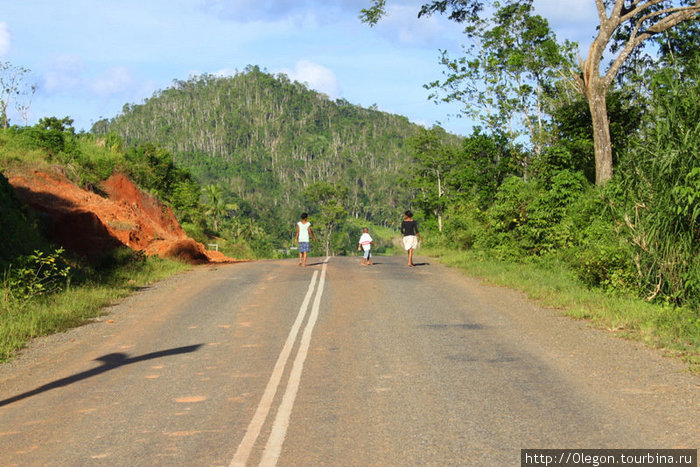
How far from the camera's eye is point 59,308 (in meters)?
12.8

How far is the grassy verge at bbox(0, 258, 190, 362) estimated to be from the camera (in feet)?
35.2

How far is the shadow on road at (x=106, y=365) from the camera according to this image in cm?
744

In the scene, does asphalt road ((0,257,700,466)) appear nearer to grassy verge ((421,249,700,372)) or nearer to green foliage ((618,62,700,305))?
grassy verge ((421,249,700,372))

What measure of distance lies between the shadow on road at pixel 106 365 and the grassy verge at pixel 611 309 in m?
6.59

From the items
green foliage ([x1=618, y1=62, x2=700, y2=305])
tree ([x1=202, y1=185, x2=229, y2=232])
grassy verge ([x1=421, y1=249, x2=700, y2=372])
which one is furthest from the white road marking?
tree ([x1=202, y1=185, x2=229, y2=232])

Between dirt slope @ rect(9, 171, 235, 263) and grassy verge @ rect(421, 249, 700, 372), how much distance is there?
11.8 meters

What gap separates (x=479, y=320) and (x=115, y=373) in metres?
6.13

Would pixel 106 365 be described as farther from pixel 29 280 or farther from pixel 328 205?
pixel 328 205

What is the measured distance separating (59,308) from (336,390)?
798cm

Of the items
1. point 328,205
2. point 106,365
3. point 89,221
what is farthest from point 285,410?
point 328,205

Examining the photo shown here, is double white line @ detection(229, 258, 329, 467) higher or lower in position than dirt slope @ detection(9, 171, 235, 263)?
lower

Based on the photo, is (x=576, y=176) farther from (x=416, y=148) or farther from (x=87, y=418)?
(x=416, y=148)

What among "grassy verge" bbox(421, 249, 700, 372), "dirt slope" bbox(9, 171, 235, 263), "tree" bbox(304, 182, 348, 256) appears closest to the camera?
"grassy verge" bbox(421, 249, 700, 372)

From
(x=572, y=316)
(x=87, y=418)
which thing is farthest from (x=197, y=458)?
(x=572, y=316)
